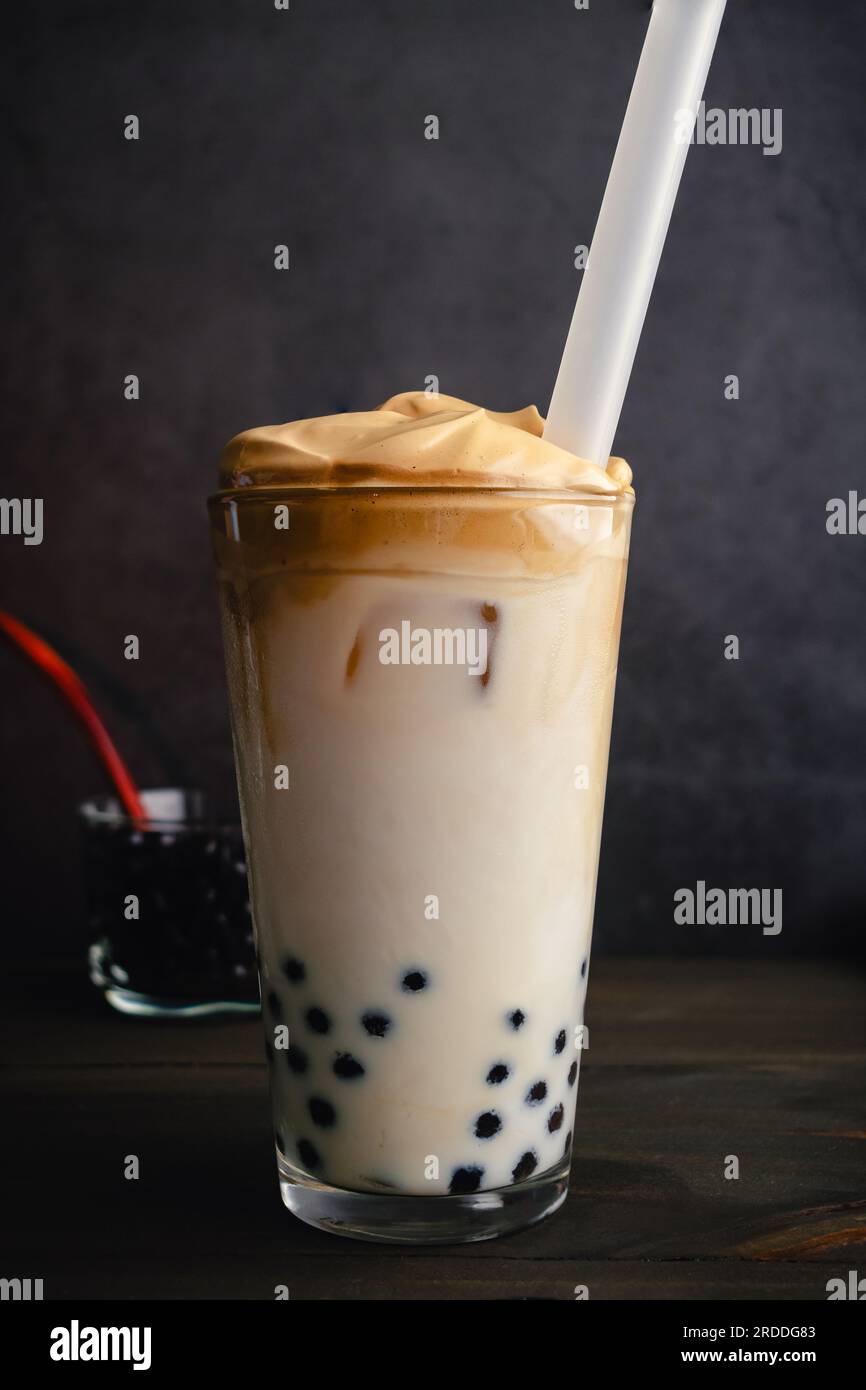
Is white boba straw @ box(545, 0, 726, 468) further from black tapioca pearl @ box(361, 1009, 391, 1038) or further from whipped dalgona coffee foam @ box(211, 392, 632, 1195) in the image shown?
black tapioca pearl @ box(361, 1009, 391, 1038)

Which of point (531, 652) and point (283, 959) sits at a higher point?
point (531, 652)

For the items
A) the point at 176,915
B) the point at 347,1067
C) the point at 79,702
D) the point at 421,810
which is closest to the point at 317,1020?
the point at 347,1067

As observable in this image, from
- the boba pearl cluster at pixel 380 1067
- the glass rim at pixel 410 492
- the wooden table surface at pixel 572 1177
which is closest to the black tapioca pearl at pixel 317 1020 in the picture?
the boba pearl cluster at pixel 380 1067

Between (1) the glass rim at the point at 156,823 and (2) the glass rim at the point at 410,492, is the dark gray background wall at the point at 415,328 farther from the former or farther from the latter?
(2) the glass rim at the point at 410,492

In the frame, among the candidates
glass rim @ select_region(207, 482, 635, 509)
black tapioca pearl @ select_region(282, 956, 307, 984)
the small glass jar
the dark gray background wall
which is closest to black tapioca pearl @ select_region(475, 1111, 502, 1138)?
black tapioca pearl @ select_region(282, 956, 307, 984)

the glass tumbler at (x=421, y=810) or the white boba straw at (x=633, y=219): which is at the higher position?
the white boba straw at (x=633, y=219)
